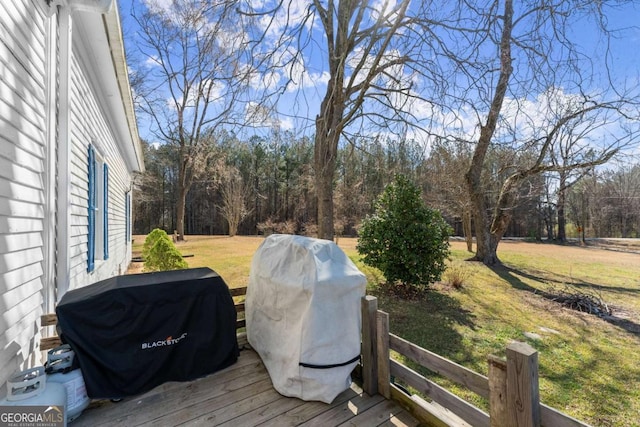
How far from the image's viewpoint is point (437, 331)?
496 centimetres

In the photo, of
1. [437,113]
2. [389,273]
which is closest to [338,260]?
[437,113]

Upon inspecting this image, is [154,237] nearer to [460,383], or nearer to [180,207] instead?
[460,383]

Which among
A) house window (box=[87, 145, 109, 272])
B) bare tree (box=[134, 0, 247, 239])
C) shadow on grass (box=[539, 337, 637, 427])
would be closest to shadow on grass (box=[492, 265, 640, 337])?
shadow on grass (box=[539, 337, 637, 427])

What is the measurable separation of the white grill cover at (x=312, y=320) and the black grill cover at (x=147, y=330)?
0.45m

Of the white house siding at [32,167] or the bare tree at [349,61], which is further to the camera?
the bare tree at [349,61]

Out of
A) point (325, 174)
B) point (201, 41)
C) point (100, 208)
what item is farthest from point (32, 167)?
point (325, 174)

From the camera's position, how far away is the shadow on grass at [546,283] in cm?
556

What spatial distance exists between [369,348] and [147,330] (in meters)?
1.70

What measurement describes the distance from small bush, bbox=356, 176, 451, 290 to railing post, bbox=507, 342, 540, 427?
4.80m

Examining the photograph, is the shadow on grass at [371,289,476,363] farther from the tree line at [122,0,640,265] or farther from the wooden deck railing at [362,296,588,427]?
the wooden deck railing at [362,296,588,427]

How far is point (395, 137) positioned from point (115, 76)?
430 centimetres

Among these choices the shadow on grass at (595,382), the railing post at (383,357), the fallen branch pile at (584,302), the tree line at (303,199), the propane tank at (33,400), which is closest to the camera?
the propane tank at (33,400)

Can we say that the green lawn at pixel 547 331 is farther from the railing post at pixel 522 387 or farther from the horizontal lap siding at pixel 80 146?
the horizontal lap siding at pixel 80 146

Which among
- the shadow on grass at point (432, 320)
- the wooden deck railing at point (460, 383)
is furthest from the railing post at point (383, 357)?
the shadow on grass at point (432, 320)
